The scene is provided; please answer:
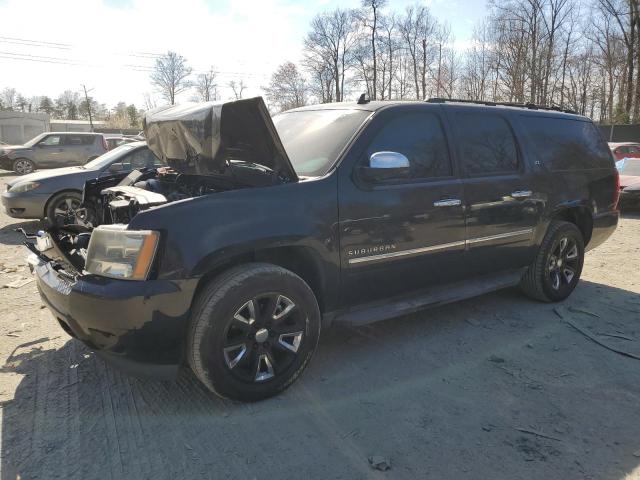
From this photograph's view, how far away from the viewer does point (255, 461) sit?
98.7 inches

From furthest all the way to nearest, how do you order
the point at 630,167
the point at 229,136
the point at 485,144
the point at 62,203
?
the point at 630,167, the point at 62,203, the point at 485,144, the point at 229,136

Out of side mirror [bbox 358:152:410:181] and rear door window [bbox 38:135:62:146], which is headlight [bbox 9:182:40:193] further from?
rear door window [bbox 38:135:62:146]

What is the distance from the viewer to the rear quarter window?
464 centimetres

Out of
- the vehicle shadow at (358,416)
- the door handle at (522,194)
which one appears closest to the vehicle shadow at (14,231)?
the vehicle shadow at (358,416)

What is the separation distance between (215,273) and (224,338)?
0.39 metres

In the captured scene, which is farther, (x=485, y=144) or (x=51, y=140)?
(x=51, y=140)

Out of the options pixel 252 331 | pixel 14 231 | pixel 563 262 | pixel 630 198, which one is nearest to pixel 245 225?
pixel 252 331

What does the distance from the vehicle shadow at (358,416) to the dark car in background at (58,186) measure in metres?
4.94

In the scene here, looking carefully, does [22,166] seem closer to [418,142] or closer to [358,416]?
[418,142]

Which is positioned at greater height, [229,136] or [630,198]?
[229,136]

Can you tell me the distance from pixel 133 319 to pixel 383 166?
1.80 meters

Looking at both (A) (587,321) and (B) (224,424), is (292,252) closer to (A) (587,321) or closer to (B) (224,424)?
(B) (224,424)

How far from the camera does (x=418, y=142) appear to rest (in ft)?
12.3

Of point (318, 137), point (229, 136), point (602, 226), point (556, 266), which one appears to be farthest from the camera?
point (602, 226)
